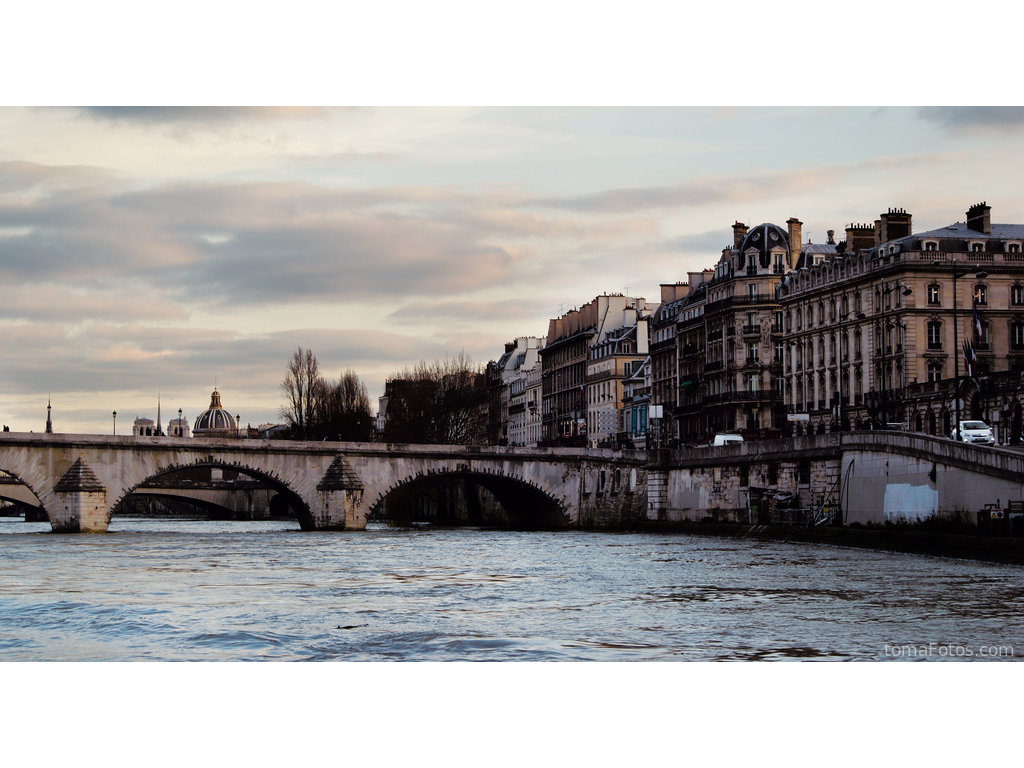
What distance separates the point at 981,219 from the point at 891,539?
29.3 m

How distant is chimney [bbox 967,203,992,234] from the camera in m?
64.8

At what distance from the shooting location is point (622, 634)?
22.5 meters

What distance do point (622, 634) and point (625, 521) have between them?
47701mm

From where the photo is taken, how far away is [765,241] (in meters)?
80.9

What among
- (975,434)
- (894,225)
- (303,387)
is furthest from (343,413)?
(975,434)

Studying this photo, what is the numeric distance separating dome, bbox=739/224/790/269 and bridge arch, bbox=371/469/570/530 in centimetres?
1768

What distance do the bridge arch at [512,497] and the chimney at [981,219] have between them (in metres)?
23.5

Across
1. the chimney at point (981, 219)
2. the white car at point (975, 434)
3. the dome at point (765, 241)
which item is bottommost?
the white car at point (975, 434)

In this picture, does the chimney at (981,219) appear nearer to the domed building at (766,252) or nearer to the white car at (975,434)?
the domed building at (766,252)

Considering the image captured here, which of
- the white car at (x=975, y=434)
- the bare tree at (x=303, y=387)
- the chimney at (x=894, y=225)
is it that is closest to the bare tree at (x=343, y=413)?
the bare tree at (x=303, y=387)

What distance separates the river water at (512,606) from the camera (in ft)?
68.7

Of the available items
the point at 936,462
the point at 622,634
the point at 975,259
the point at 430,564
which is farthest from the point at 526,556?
the point at 975,259

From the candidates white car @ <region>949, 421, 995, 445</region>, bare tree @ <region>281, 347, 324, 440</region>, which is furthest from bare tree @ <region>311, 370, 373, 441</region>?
white car @ <region>949, 421, 995, 445</region>

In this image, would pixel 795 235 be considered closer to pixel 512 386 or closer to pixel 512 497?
pixel 512 497
